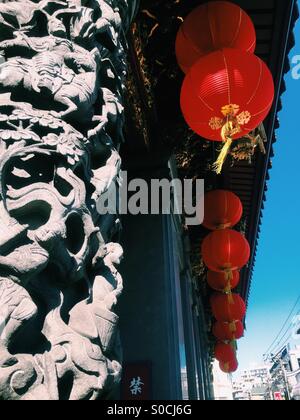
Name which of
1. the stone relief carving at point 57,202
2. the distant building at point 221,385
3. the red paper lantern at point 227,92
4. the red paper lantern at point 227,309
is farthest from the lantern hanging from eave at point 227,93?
the distant building at point 221,385

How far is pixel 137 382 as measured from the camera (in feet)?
12.1

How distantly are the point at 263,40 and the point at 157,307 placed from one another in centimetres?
340

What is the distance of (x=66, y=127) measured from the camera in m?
1.50

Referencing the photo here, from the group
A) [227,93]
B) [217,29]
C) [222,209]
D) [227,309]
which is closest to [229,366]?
[227,309]

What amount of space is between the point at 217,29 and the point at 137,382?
3.41m

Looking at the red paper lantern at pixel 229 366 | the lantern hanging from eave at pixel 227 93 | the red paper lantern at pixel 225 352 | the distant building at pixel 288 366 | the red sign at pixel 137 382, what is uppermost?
the distant building at pixel 288 366

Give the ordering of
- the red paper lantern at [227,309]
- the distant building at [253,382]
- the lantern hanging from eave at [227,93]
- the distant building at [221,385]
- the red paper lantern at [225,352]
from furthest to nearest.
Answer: the distant building at [253,382]
the distant building at [221,385]
the red paper lantern at [225,352]
the red paper lantern at [227,309]
the lantern hanging from eave at [227,93]

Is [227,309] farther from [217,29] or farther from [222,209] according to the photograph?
[217,29]

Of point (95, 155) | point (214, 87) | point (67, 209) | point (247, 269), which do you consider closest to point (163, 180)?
point (214, 87)

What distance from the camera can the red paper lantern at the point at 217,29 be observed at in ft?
10.3

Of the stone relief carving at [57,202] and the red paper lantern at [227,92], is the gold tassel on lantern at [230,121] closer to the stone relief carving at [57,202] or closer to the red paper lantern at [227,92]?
the red paper lantern at [227,92]

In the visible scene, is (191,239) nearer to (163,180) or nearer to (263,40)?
(163,180)

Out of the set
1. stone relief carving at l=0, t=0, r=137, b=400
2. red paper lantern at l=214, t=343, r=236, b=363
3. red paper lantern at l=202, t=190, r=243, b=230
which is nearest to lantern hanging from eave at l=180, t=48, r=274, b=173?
stone relief carving at l=0, t=0, r=137, b=400

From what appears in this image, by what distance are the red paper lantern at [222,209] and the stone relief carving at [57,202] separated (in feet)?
11.4
